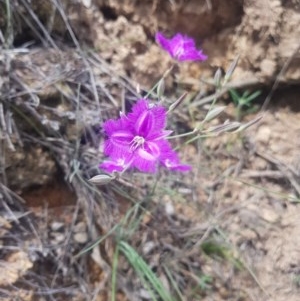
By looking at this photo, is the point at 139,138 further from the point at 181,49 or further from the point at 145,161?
the point at 181,49

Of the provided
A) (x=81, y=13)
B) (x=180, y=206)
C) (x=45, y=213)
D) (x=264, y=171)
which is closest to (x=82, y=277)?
(x=45, y=213)

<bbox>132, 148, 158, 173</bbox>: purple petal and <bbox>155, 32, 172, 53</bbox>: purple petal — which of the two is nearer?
<bbox>132, 148, 158, 173</bbox>: purple petal

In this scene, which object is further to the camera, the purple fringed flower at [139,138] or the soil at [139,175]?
the soil at [139,175]

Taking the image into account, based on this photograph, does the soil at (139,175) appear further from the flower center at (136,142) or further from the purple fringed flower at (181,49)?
the flower center at (136,142)

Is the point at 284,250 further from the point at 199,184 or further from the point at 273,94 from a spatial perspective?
the point at 273,94

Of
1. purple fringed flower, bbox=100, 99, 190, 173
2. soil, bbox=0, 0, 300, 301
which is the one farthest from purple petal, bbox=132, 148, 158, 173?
soil, bbox=0, 0, 300, 301

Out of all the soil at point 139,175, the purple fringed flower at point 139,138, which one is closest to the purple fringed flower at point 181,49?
the soil at point 139,175

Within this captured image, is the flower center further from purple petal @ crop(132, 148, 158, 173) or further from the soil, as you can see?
the soil
